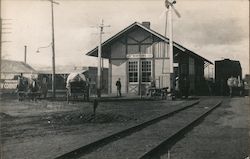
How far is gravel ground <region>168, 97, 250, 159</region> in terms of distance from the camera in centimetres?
719

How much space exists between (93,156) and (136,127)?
348cm

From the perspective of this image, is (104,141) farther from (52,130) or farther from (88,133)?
(52,130)

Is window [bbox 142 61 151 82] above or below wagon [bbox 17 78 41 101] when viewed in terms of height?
above

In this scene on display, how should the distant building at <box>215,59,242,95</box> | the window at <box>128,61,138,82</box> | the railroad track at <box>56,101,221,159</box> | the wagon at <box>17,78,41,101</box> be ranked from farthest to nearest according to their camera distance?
the distant building at <box>215,59,242,95</box>, the window at <box>128,61,138,82</box>, the wagon at <box>17,78,41,101</box>, the railroad track at <box>56,101,221,159</box>

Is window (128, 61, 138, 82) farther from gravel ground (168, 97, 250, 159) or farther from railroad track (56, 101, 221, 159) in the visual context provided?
railroad track (56, 101, 221, 159)

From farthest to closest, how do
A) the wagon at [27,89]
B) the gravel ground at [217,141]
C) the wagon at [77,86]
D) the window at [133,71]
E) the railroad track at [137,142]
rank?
1. the window at [133,71]
2. the wagon at [27,89]
3. the wagon at [77,86]
4. the gravel ground at [217,141]
5. the railroad track at [137,142]

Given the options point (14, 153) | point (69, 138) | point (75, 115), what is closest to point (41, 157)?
point (14, 153)

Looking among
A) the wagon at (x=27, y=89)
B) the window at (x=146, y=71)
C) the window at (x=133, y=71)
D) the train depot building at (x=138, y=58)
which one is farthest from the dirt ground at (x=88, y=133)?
the window at (x=133, y=71)

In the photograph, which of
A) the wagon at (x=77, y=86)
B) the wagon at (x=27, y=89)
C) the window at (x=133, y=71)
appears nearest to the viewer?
the wagon at (x=77, y=86)

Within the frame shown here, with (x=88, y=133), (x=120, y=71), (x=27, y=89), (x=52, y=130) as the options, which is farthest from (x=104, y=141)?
(x=120, y=71)

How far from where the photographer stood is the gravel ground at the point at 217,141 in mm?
7191

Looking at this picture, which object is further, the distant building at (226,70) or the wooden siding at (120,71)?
the distant building at (226,70)

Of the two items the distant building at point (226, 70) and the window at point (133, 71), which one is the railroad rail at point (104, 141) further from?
the distant building at point (226, 70)

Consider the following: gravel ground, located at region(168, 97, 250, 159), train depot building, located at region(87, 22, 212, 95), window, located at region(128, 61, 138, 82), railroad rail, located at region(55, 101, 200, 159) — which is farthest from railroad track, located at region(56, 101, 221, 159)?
window, located at region(128, 61, 138, 82)
